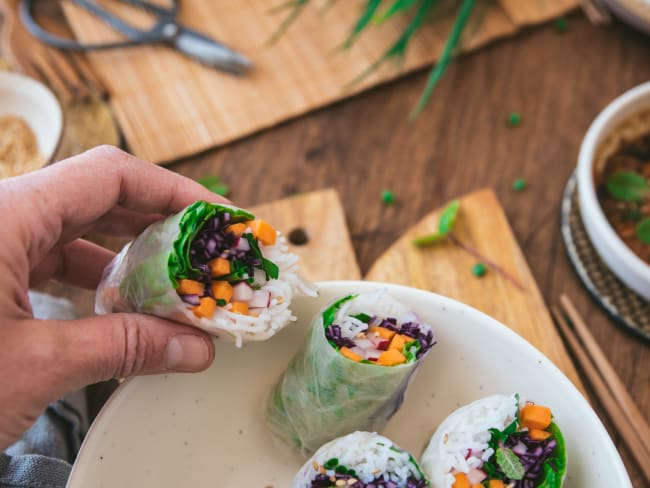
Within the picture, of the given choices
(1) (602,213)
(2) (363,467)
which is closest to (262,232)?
(2) (363,467)

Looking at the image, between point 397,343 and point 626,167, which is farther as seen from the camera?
point 626,167

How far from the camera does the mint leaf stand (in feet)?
6.18

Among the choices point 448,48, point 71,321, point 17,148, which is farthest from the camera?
point 448,48

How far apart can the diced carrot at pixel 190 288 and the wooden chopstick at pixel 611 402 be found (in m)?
1.07

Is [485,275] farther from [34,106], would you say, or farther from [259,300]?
[34,106]

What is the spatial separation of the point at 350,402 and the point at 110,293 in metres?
0.54

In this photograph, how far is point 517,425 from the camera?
4.18ft

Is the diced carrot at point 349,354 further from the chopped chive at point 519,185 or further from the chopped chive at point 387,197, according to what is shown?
the chopped chive at point 519,185

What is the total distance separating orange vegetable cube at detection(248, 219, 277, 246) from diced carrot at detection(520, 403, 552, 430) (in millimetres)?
570

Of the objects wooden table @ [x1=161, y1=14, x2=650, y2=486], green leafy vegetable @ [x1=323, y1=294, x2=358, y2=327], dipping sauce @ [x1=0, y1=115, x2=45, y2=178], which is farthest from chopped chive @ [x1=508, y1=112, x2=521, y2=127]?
dipping sauce @ [x1=0, y1=115, x2=45, y2=178]

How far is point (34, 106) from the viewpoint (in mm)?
2047

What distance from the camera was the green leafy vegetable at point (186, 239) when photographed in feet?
3.88

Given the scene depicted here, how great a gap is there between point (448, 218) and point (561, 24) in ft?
3.06

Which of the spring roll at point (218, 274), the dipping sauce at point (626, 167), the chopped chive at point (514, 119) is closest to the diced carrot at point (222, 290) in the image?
the spring roll at point (218, 274)
